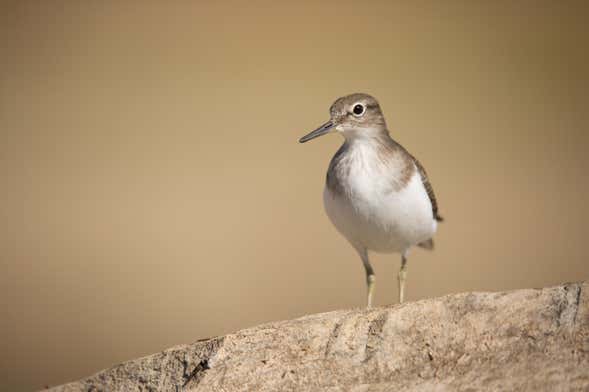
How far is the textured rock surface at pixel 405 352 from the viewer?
582cm

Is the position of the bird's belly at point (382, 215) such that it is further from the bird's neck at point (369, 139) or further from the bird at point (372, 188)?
the bird's neck at point (369, 139)

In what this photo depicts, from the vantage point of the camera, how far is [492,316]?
6.38 m

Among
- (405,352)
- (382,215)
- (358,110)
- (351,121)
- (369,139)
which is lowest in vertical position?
(405,352)

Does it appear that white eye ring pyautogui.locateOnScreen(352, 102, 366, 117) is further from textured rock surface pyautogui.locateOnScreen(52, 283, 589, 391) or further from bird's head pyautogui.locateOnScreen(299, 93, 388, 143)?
textured rock surface pyautogui.locateOnScreen(52, 283, 589, 391)

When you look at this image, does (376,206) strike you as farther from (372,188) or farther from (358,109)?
(358,109)

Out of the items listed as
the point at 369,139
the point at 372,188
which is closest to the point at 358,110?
the point at 369,139

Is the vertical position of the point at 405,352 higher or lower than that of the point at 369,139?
lower

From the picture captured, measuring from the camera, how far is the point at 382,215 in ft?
30.0

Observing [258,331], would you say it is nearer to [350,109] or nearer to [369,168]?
[369,168]

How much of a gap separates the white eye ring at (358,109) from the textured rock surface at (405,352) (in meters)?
3.39

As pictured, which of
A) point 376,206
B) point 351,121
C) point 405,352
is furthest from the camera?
point 351,121

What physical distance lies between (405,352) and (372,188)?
10.3ft

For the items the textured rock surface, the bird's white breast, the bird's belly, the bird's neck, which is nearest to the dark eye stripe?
the bird's neck

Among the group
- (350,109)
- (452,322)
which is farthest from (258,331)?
(350,109)
